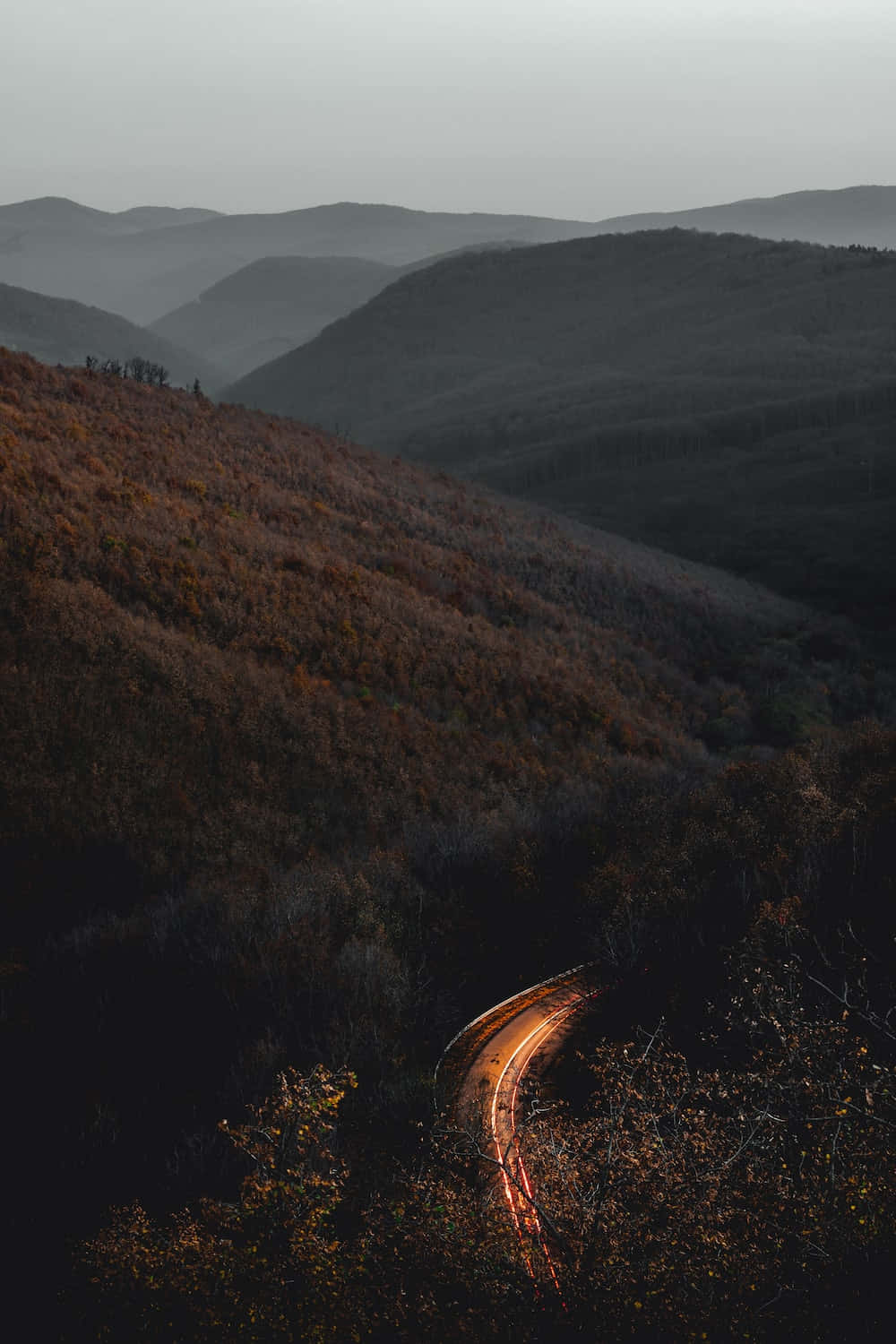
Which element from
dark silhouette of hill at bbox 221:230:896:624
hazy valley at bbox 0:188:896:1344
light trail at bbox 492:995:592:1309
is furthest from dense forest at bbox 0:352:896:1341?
dark silhouette of hill at bbox 221:230:896:624

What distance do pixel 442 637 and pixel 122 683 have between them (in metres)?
10.1

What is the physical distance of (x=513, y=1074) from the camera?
9711 millimetres

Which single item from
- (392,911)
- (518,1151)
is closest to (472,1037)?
(392,911)

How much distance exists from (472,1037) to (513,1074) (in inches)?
47.5

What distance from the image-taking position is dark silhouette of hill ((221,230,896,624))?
3135 inches

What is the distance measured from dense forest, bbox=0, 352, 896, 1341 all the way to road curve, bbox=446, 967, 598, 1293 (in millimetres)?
246

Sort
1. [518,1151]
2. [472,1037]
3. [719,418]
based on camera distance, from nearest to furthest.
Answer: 1. [518,1151]
2. [472,1037]
3. [719,418]

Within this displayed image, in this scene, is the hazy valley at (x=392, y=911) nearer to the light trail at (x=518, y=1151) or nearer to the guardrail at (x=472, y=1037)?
the light trail at (x=518, y=1151)

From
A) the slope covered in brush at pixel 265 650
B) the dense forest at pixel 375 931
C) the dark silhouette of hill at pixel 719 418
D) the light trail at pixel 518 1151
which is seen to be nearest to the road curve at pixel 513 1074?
the light trail at pixel 518 1151

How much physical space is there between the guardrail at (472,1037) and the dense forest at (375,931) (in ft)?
0.90

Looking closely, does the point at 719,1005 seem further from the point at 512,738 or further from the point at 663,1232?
the point at 512,738

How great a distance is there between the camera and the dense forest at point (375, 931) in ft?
20.3

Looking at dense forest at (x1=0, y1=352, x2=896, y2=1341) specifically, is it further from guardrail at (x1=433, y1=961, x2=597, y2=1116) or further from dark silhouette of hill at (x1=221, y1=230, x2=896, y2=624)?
dark silhouette of hill at (x1=221, y1=230, x2=896, y2=624)

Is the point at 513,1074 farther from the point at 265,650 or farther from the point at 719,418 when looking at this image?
the point at 719,418
